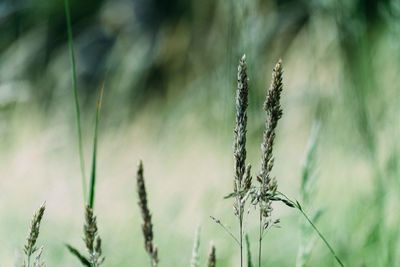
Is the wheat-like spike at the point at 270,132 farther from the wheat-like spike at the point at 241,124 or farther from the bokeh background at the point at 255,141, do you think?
the bokeh background at the point at 255,141

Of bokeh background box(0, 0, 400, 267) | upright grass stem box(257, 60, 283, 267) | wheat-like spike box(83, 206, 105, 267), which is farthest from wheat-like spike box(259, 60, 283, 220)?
bokeh background box(0, 0, 400, 267)

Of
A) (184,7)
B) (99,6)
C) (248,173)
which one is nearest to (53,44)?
(99,6)

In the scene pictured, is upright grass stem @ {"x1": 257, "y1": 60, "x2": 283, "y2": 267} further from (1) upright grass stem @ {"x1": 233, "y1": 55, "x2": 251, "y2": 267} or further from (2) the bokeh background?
(2) the bokeh background

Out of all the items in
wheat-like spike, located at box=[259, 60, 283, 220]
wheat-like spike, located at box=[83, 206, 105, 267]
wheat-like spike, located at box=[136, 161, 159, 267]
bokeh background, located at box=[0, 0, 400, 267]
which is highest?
bokeh background, located at box=[0, 0, 400, 267]

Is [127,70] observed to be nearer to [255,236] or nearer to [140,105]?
[255,236]

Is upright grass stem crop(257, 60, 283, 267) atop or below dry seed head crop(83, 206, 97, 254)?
atop

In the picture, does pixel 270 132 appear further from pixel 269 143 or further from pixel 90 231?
pixel 90 231

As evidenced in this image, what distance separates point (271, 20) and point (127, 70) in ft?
1.75

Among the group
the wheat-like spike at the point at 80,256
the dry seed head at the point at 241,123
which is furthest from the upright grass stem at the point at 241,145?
the wheat-like spike at the point at 80,256

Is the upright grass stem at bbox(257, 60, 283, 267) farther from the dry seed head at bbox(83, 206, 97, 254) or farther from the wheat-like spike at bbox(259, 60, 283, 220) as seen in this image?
the dry seed head at bbox(83, 206, 97, 254)

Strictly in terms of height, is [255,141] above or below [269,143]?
above

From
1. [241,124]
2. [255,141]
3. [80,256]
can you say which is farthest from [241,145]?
[255,141]

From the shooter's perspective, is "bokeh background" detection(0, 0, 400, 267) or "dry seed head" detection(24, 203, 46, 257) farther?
"bokeh background" detection(0, 0, 400, 267)

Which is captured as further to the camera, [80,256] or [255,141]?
[255,141]
